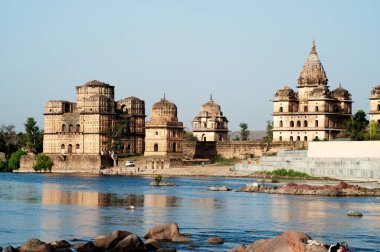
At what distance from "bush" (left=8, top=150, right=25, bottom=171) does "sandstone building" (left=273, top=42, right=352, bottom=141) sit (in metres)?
35.9

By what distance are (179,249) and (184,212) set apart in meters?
17.3

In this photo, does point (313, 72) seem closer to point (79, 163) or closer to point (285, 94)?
point (285, 94)

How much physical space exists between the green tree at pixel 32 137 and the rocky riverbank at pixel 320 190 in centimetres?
6343

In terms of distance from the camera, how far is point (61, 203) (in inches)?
2537

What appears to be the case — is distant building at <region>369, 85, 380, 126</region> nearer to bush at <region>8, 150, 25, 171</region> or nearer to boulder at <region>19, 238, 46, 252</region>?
bush at <region>8, 150, 25, 171</region>

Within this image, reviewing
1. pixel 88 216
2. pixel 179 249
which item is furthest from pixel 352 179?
pixel 179 249

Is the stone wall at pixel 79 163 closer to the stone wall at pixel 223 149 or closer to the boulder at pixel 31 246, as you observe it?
the stone wall at pixel 223 149

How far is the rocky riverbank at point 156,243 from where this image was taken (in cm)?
3353

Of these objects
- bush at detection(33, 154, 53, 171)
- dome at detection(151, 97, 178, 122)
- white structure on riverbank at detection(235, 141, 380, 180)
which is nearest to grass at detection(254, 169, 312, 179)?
white structure on riverbank at detection(235, 141, 380, 180)

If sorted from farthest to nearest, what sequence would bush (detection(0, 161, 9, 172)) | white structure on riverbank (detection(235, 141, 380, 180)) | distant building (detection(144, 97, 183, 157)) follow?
bush (detection(0, 161, 9, 172)) → distant building (detection(144, 97, 183, 157)) → white structure on riverbank (detection(235, 141, 380, 180))

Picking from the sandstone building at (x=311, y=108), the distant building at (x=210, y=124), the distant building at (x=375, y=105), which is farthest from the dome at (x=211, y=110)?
the distant building at (x=375, y=105)

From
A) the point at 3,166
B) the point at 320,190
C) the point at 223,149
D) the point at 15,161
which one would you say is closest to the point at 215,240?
the point at 320,190

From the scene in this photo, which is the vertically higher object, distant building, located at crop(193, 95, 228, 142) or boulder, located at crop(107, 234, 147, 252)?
distant building, located at crop(193, 95, 228, 142)

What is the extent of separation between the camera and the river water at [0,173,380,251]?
4544cm
